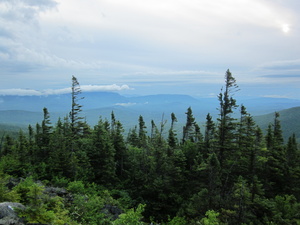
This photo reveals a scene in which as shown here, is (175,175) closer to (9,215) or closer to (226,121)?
(226,121)

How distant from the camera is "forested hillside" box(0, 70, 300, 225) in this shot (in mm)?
20562

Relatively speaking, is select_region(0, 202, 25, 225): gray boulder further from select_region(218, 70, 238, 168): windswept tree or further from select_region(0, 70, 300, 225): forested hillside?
select_region(218, 70, 238, 168): windswept tree

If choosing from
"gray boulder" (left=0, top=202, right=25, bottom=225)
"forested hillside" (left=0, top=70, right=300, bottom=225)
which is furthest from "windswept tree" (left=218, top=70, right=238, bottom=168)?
"gray boulder" (left=0, top=202, right=25, bottom=225)

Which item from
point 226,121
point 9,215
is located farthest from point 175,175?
point 9,215

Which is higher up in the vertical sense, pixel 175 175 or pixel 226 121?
pixel 226 121

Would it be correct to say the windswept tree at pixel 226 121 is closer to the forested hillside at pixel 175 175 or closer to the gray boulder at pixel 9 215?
the forested hillside at pixel 175 175

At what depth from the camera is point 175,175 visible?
28906 mm

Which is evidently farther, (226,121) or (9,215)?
(226,121)

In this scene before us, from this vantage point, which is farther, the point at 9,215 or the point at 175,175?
the point at 175,175

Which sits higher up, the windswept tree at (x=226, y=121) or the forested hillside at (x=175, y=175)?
the windswept tree at (x=226, y=121)

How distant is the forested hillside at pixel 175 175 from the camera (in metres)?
20.6

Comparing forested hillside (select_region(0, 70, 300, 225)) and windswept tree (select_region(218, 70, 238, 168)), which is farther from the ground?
windswept tree (select_region(218, 70, 238, 168))

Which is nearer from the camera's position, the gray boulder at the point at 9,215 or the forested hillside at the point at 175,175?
the gray boulder at the point at 9,215

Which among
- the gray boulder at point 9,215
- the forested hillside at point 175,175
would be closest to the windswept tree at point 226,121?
the forested hillside at point 175,175
